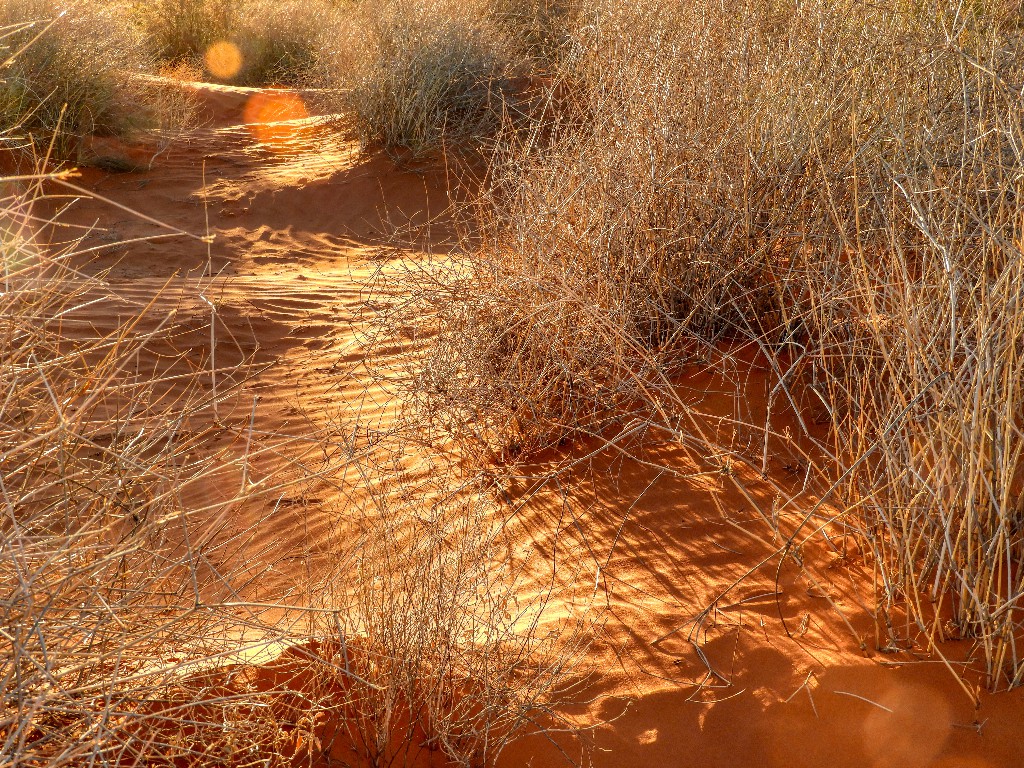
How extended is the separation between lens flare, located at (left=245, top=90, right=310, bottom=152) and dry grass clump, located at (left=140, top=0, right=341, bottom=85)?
1.97m

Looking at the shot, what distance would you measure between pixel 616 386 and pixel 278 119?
9.33 meters

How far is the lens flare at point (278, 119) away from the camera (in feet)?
34.8

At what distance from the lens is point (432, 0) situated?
10227 mm

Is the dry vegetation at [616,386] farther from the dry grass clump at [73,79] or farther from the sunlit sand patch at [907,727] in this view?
the dry grass clump at [73,79]

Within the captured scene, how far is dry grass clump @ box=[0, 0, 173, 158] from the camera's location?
821 centimetres

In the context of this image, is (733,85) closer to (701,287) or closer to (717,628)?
(701,287)

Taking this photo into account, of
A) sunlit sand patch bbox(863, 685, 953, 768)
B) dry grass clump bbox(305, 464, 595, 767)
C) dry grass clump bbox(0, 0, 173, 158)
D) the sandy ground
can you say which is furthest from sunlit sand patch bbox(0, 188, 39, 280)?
dry grass clump bbox(0, 0, 173, 158)

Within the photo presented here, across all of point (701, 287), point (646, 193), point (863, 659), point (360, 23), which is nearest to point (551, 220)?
point (646, 193)

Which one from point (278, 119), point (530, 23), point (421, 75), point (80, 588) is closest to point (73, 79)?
point (278, 119)

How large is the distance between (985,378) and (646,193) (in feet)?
6.68

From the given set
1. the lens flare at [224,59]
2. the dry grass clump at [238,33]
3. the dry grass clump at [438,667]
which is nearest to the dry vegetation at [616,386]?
the dry grass clump at [438,667]

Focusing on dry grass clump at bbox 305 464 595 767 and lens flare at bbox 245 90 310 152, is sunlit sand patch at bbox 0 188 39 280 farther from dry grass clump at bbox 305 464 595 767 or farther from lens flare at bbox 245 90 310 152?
lens flare at bbox 245 90 310 152

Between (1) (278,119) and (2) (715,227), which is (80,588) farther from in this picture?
(1) (278,119)

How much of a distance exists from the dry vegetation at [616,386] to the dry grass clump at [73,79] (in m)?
4.10
